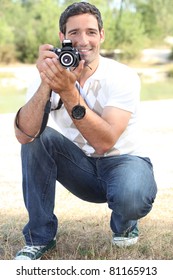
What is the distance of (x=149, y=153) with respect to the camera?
A: 5.39 meters

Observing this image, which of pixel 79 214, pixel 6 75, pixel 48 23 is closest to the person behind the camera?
pixel 79 214

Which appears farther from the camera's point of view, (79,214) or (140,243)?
(79,214)

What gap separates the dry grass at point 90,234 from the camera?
254 centimetres

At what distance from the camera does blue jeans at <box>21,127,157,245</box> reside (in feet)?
7.66

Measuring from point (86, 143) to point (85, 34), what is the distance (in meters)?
0.49

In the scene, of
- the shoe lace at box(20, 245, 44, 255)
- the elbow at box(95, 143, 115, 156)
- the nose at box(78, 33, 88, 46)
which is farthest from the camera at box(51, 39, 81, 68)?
the shoe lace at box(20, 245, 44, 255)

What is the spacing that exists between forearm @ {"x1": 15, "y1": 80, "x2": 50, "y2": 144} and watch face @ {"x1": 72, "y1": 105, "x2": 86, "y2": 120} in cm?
15

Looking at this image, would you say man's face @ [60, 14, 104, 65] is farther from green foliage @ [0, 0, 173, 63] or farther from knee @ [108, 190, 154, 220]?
green foliage @ [0, 0, 173, 63]

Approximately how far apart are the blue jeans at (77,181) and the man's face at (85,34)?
0.37m
